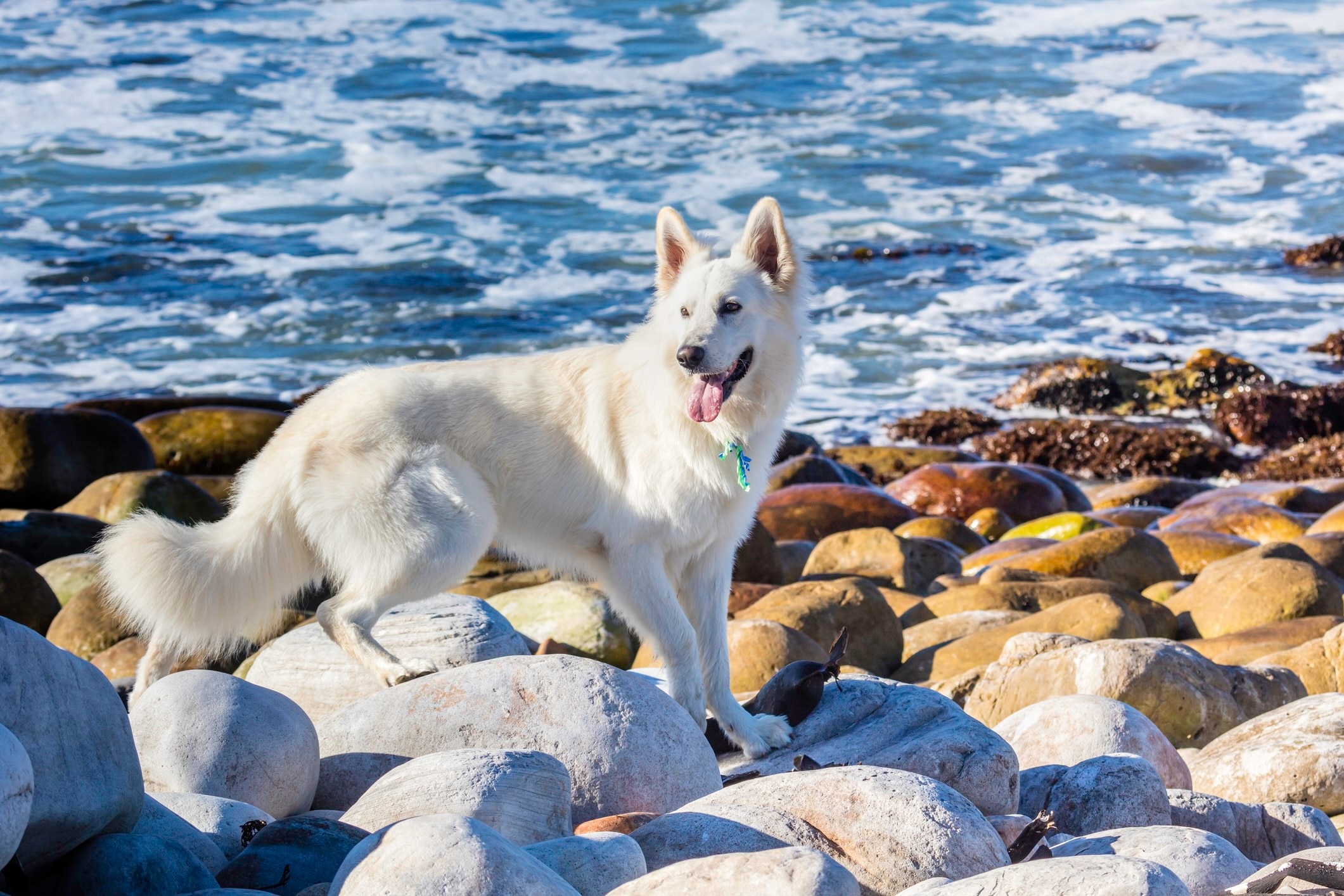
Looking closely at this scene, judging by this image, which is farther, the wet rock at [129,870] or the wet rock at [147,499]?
the wet rock at [147,499]

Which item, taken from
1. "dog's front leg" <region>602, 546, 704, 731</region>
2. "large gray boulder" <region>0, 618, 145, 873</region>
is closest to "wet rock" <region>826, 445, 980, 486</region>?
"dog's front leg" <region>602, 546, 704, 731</region>

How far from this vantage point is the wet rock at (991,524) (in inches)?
459

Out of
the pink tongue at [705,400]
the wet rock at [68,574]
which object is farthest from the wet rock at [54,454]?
the pink tongue at [705,400]

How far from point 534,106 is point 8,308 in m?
13.3

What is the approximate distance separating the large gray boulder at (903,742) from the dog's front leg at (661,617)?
12.6 inches

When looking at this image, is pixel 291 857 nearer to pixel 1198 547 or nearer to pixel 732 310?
pixel 732 310

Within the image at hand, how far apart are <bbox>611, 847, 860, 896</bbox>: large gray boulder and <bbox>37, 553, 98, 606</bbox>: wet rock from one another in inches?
236

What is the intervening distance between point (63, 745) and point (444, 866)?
126 centimetres

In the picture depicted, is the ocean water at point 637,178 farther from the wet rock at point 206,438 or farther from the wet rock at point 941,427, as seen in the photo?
the wet rock at point 206,438

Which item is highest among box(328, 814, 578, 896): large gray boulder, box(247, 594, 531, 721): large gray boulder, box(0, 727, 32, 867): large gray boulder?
box(0, 727, 32, 867): large gray boulder

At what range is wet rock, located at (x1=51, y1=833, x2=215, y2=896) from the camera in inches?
129

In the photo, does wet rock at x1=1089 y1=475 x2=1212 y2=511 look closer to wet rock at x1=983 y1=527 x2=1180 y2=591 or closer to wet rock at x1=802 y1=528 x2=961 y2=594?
wet rock at x1=983 y1=527 x2=1180 y2=591

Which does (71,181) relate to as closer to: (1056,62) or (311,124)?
(311,124)

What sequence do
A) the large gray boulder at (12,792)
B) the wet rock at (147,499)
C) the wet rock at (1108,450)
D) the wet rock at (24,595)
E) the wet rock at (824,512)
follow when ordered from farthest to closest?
the wet rock at (1108,450), the wet rock at (824,512), the wet rock at (147,499), the wet rock at (24,595), the large gray boulder at (12,792)
